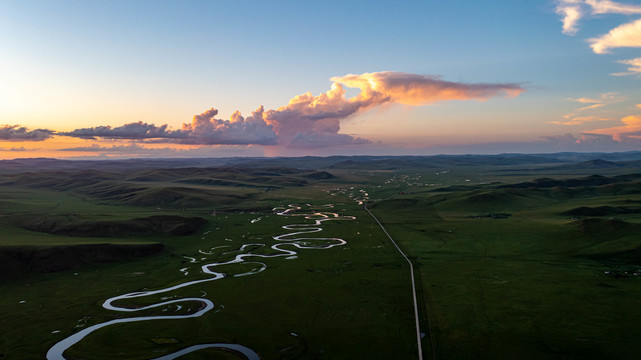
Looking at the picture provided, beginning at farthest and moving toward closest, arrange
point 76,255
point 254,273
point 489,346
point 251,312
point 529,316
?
point 76,255
point 254,273
point 251,312
point 529,316
point 489,346

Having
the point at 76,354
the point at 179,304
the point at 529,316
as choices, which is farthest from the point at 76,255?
the point at 529,316

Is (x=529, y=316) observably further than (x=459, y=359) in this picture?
Yes

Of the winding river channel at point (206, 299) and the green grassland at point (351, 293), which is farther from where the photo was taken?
the green grassland at point (351, 293)

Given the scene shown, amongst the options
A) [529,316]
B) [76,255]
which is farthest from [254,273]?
[529,316]

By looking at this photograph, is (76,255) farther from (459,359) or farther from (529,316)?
(529,316)

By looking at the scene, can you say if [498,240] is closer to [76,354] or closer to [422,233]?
[422,233]

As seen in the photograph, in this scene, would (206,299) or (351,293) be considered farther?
(351,293)

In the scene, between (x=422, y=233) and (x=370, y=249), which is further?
(x=422, y=233)

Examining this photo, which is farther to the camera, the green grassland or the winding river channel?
the green grassland

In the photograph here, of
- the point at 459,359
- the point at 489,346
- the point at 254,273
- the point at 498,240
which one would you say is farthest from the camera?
the point at 498,240

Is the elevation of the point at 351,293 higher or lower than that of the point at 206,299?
higher
